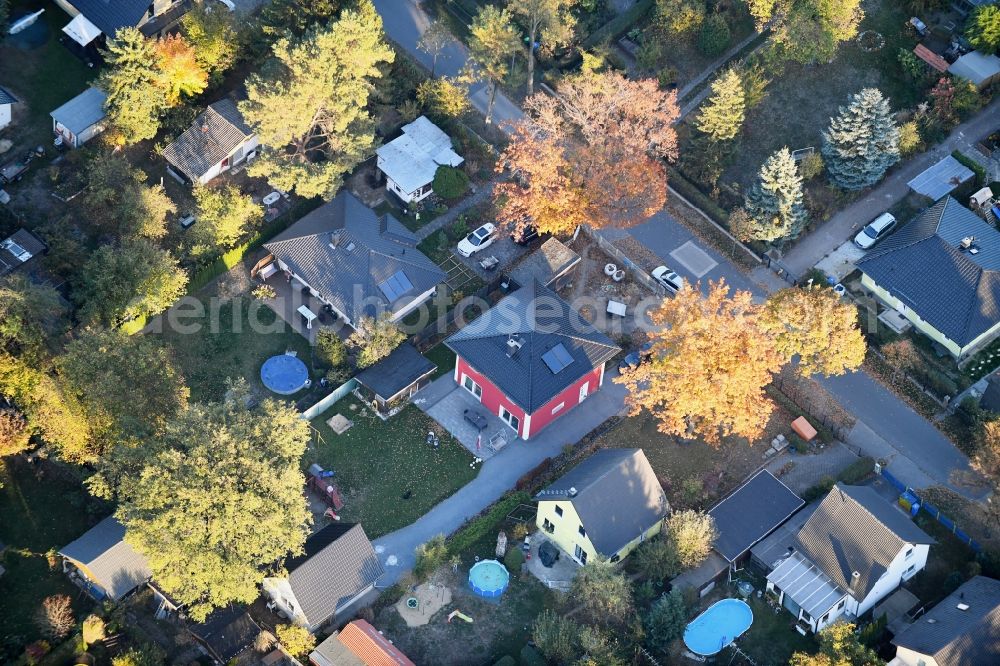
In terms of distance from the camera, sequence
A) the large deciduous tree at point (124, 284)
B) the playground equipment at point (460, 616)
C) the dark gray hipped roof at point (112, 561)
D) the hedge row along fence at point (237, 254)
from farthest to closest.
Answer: the hedge row along fence at point (237, 254) → the large deciduous tree at point (124, 284) → the playground equipment at point (460, 616) → the dark gray hipped roof at point (112, 561)

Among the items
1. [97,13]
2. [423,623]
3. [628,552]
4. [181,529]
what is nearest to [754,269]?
[628,552]

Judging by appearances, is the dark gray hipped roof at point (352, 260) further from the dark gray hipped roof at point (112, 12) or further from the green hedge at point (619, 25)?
the green hedge at point (619, 25)

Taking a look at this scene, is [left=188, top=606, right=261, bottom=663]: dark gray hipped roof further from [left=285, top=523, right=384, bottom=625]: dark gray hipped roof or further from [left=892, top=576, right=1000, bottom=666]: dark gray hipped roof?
[left=892, top=576, right=1000, bottom=666]: dark gray hipped roof

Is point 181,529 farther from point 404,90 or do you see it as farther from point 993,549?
point 993,549

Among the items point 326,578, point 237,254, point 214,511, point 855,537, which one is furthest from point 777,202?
point 214,511

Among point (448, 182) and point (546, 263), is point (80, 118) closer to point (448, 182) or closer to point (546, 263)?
point (448, 182)

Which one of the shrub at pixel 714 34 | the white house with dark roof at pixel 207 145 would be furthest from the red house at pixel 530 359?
the shrub at pixel 714 34

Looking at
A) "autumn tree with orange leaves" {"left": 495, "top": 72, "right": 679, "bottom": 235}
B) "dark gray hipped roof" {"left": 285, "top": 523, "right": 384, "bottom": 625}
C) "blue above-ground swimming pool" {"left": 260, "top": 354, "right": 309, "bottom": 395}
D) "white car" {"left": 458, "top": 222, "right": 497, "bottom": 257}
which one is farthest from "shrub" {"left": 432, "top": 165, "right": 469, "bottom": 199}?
"dark gray hipped roof" {"left": 285, "top": 523, "right": 384, "bottom": 625}
